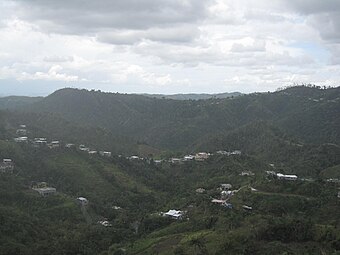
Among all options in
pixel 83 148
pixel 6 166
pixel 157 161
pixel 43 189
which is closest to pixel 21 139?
pixel 83 148

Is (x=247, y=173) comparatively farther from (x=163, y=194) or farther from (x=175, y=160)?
(x=175, y=160)

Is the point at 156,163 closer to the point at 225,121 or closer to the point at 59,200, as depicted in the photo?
the point at 59,200

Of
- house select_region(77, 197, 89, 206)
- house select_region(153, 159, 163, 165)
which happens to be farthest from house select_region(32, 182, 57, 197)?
house select_region(153, 159, 163, 165)

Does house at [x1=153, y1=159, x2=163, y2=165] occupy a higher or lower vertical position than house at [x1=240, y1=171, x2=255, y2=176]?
lower

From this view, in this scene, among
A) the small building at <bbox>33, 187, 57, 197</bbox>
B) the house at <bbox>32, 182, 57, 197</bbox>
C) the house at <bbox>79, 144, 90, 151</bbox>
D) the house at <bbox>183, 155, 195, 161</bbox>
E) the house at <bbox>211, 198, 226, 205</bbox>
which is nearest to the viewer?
the house at <bbox>211, 198, 226, 205</bbox>

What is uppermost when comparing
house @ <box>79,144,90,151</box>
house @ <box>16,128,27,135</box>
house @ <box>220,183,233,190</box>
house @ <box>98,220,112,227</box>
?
house @ <box>16,128,27,135</box>

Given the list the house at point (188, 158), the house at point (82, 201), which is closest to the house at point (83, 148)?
the house at point (188, 158)

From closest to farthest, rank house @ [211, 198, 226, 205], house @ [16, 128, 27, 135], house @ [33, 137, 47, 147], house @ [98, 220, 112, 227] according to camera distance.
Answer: house @ [211, 198, 226, 205]
house @ [98, 220, 112, 227]
house @ [33, 137, 47, 147]
house @ [16, 128, 27, 135]

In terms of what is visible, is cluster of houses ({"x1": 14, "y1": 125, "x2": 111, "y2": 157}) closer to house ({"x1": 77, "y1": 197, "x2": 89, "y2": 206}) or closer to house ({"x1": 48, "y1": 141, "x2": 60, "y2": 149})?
house ({"x1": 48, "y1": 141, "x2": 60, "y2": 149})

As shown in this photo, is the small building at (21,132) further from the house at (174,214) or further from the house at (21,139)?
the house at (174,214)
